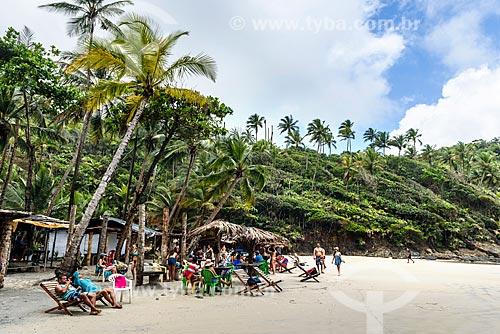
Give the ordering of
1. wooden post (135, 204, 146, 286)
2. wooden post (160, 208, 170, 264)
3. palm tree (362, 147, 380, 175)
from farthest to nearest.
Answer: palm tree (362, 147, 380, 175) → wooden post (160, 208, 170, 264) → wooden post (135, 204, 146, 286)

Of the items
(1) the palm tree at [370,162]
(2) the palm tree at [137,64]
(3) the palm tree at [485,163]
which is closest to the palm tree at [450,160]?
(3) the palm tree at [485,163]

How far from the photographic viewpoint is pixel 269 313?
788 centimetres

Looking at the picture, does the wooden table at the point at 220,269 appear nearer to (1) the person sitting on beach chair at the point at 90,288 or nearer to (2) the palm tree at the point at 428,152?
(1) the person sitting on beach chair at the point at 90,288

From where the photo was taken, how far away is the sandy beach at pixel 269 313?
253 inches

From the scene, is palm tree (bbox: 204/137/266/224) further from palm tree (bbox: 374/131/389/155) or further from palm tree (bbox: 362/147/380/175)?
palm tree (bbox: 374/131/389/155)

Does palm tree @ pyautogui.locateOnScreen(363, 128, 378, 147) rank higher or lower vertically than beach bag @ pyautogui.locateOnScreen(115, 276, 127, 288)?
higher

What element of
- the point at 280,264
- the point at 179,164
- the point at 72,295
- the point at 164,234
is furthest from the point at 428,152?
the point at 72,295

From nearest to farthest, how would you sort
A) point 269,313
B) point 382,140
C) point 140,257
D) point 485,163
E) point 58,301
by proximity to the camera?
1. point 58,301
2. point 269,313
3. point 140,257
4. point 485,163
5. point 382,140

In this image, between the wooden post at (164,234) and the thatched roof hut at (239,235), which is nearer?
the thatched roof hut at (239,235)

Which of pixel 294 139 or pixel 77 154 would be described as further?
pixel 294 139

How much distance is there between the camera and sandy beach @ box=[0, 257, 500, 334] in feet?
21.1

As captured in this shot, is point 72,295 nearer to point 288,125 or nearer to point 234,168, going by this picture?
point 234,168

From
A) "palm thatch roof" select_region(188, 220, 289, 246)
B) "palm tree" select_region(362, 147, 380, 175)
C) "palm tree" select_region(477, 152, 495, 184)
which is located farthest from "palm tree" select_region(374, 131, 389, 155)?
"palm thatch roof" select_region(188, 220, 289, 246)

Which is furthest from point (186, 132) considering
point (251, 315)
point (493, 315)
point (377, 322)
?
point (493, 315)
